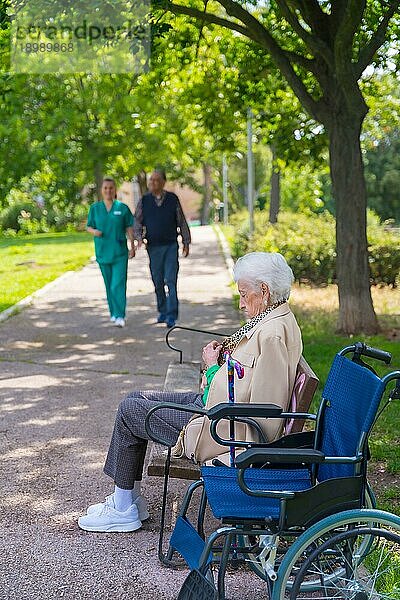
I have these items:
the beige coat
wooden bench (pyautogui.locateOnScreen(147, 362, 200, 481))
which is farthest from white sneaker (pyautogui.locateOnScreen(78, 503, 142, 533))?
the beige coat

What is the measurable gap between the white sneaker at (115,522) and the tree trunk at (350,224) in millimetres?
6855

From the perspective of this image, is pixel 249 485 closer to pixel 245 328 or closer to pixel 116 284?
pixel 245 328

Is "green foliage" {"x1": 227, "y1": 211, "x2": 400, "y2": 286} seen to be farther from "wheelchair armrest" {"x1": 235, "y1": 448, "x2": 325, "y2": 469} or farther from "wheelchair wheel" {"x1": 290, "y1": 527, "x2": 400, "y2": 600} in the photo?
"wheelchair armrest" {"x1": 235, "y1": 448, "x2": 325, "y2": 469}

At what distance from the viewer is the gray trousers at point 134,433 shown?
4.87 metres

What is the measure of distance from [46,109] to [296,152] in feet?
42.9

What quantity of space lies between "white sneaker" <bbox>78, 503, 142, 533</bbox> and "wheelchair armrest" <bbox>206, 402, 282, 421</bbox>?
127 cm

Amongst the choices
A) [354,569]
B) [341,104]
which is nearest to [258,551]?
[354,569]

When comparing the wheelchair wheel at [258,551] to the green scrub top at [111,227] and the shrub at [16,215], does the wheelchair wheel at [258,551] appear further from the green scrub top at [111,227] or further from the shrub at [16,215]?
the shrub at [16,215]

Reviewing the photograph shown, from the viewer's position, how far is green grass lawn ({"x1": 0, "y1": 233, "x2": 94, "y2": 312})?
17094 mm

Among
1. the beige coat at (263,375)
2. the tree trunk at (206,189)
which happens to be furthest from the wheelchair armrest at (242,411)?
the tree trunk at (206,189)

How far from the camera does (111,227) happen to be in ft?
41.3

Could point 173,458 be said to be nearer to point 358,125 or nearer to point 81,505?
point 81,505

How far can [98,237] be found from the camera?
1269 centimetres

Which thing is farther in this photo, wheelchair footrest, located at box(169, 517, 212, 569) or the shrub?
the shrub
